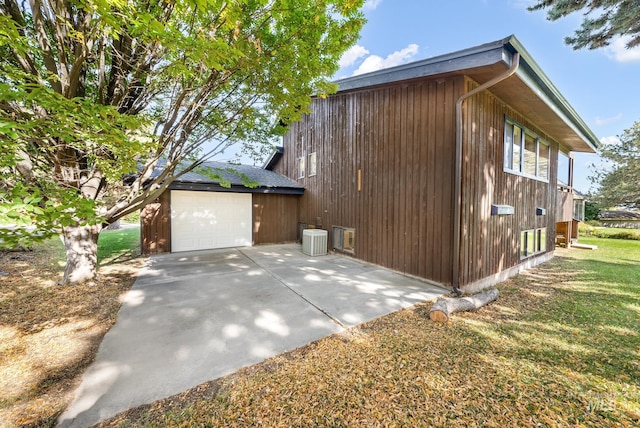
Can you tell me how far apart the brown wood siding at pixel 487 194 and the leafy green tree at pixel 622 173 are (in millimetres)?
17151

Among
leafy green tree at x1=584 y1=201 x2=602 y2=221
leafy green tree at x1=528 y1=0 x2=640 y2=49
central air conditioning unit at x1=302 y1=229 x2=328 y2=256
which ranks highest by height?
leafy green tree at x1=528 y1=0 x2=640 y2=49

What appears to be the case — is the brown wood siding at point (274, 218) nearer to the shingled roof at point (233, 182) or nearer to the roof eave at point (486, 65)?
the shingled roof at point (233, 182)

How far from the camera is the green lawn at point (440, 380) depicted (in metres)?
1.80

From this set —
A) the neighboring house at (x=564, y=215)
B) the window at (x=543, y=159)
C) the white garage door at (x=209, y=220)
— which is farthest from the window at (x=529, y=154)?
the white garage door at (x=209, y=220)

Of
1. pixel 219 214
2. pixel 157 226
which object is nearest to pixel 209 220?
pixel 219 214

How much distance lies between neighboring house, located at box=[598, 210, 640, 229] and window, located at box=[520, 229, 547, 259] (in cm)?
2142

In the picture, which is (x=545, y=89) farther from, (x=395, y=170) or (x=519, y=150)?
(x=395, y=170)

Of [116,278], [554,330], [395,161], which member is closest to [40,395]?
[116,278]

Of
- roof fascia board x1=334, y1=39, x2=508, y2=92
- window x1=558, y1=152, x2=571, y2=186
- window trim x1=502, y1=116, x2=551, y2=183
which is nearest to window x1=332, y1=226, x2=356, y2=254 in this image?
roof fascia board x1=334, y1=39, x2=508, y2=92

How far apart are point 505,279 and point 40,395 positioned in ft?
26.0

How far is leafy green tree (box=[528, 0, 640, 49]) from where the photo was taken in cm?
423

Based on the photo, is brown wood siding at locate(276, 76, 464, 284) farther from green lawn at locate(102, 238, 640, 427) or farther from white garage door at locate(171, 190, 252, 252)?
white garage door at locate(171, 190, 252, 252)

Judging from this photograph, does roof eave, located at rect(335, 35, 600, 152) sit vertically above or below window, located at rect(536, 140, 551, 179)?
above

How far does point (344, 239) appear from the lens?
295 inches
